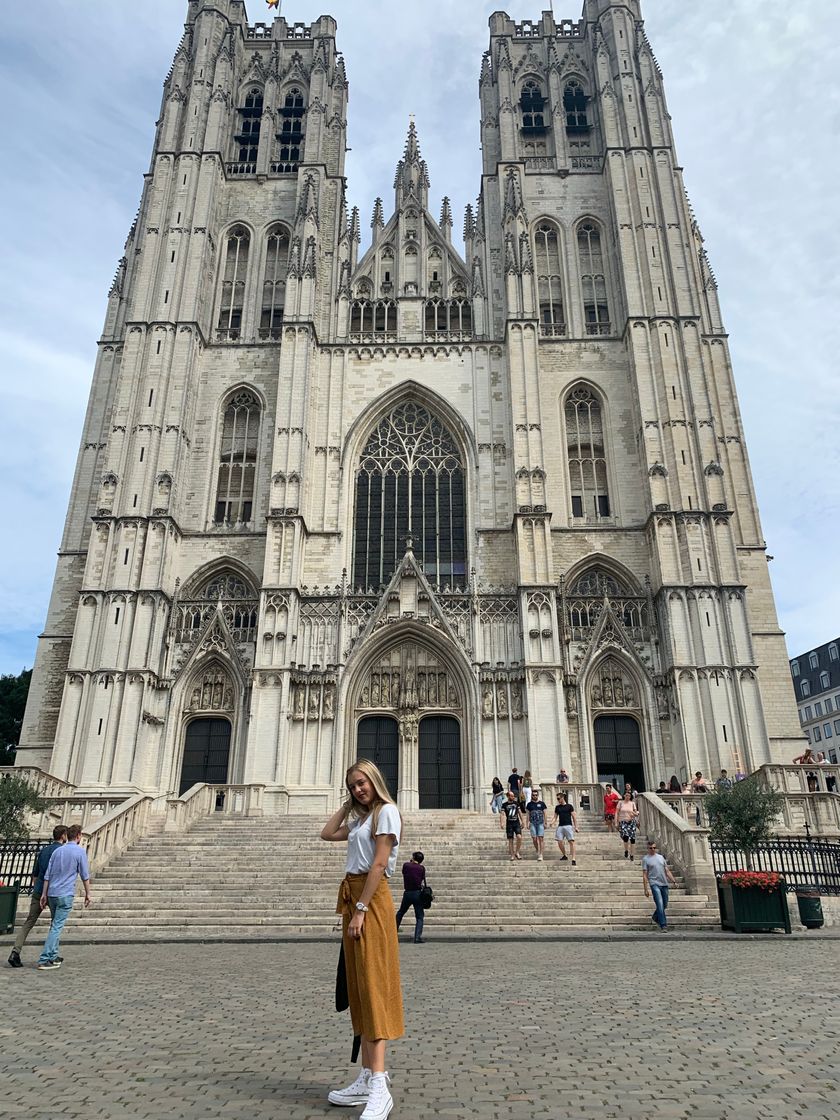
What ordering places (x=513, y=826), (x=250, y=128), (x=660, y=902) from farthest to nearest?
(x=250, y=128) → (x=513, y=826) → (x=660, y=902)

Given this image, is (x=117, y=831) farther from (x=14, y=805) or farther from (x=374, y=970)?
(x=374, y=970)

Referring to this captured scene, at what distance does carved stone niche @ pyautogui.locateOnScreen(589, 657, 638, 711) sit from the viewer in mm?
25469

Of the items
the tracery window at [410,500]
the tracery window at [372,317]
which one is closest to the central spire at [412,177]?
the tracery window at [372,317]

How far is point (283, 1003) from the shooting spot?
6637 millimetres

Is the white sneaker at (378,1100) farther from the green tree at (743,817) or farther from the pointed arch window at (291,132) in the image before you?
the pointed arch window at (291,132)

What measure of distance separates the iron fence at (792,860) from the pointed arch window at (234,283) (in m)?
24.8

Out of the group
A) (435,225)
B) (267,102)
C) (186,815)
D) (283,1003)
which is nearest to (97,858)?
(186,815)

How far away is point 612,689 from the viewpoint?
1008 inches

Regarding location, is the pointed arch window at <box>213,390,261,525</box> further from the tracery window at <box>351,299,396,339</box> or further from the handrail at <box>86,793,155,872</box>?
the handrail at <box>86,793,155,872</box>

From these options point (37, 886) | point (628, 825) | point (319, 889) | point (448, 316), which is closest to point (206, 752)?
point (319, 889)

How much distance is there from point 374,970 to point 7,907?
9.79 m

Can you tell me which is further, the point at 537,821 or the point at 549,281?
the point at 549,281

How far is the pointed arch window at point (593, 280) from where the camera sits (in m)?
31.3

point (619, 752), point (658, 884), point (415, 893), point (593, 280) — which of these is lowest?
point (415, 893)
